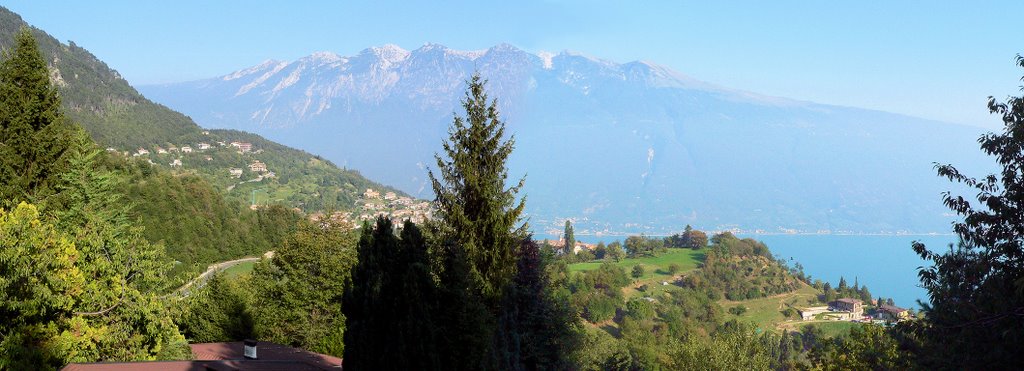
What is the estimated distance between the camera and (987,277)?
14.1 m

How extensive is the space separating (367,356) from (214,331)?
21705 millimetres

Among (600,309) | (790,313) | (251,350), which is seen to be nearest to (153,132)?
(600,309)

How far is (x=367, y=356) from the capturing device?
48.9 feet

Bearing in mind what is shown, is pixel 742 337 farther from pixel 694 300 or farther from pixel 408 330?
pixel 694 300

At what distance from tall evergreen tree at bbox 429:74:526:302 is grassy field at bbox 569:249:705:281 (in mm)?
101722

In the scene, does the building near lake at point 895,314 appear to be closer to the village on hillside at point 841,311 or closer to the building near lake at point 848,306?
the village on hillside at point 841,311

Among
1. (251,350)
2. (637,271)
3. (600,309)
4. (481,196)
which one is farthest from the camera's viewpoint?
(637,271)

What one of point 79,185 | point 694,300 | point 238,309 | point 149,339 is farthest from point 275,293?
point 694,300

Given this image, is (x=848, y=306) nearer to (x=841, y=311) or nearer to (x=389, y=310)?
(x=841, y=311)

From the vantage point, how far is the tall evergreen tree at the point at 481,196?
21766mm

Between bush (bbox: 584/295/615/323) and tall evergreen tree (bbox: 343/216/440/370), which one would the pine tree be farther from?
bush (bbox: 584/295/615/323)

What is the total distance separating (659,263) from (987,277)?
Result: 128 metres

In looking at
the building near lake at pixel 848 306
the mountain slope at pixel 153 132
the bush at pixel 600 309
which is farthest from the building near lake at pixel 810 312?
the mountain slope at pixel 153 132

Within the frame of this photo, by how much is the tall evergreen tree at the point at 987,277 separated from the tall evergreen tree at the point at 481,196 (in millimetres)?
10606
